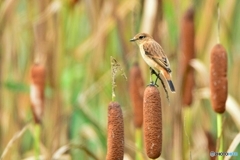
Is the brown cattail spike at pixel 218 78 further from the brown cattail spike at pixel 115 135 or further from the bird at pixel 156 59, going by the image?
the brown cattail spike at pixel 115 135

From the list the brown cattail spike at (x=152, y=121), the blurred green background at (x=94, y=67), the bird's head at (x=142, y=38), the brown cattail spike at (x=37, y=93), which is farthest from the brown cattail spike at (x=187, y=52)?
the brown cattail spike at (x=152, y=121)

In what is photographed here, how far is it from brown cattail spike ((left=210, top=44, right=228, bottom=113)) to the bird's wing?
26 centimetres

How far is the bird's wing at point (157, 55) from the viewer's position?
1.05 meters

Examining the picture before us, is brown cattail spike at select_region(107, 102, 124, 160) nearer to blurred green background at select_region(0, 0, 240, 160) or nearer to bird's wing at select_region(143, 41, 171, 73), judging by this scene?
bird's wing at select_region(143, 41, 171, 73)

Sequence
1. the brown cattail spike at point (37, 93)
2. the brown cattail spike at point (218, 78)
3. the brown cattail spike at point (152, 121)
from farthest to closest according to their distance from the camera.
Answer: the brown cattail spike at point (37, 93) → the brown cattail spike at point (218, 78) → the brown cattail spike at point (152, 121)

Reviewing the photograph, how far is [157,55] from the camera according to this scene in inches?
41.6

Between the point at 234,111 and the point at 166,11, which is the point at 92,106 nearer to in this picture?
the point at 166,11

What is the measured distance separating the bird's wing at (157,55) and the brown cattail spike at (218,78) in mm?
257

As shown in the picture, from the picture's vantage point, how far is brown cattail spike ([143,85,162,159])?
0.97 meters

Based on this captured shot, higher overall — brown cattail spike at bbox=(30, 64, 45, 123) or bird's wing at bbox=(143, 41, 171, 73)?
brown cattail spike at bbox=(30, 64, 45, 123)

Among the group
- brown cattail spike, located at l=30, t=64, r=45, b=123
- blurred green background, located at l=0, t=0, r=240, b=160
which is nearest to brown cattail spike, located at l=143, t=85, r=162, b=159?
brown cattail spike, located at l=30, t=64, r=45, b=123

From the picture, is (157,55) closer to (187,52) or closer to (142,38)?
(142,38)

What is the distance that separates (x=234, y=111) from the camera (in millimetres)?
2279

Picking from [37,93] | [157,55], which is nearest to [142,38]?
[157,55]
